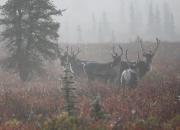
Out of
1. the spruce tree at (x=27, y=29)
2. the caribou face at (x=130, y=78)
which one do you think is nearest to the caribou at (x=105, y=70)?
the caribou face at (x=130, y=78)

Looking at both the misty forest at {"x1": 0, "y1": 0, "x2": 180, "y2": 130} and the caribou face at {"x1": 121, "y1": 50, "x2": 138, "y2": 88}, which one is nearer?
the misty forest at {"x1": 0, "y1": 0, "x2": 180, "y2": 130}

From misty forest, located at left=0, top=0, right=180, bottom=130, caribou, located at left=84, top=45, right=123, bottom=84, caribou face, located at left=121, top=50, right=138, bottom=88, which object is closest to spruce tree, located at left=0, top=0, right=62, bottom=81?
misty forest, located at left=0, top=0, right=180, bottom=130

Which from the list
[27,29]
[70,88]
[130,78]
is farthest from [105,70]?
[70,88]

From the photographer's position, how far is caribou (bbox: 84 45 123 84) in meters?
23.3

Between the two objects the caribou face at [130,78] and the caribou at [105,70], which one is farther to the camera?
the caribou at [105,70]

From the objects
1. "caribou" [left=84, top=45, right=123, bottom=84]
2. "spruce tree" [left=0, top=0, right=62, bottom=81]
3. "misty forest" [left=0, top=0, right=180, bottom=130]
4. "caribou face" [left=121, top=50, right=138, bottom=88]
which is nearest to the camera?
"misty forest" [left=0, top=0, right=180, bottom=130]

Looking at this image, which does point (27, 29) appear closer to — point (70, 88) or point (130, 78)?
point (130, 78)

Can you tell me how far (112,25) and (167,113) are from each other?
13410cm

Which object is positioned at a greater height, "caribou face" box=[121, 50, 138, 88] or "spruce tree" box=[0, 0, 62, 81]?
"spruce tree" box=[0, 0, 62, 81]

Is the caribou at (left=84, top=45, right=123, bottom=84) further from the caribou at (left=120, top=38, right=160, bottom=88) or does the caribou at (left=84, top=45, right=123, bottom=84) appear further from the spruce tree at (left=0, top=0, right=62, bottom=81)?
the spruce tree at (left=0, top=0, right=62, bottom=81)

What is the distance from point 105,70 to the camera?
23953mm

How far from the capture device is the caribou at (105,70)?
2330 centimetres

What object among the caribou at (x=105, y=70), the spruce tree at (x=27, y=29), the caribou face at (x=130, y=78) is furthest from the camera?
the caribou at (x=105, y=70)

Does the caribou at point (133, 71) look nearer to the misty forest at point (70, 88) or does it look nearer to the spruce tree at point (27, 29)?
the misty forest at point (70, 88)
